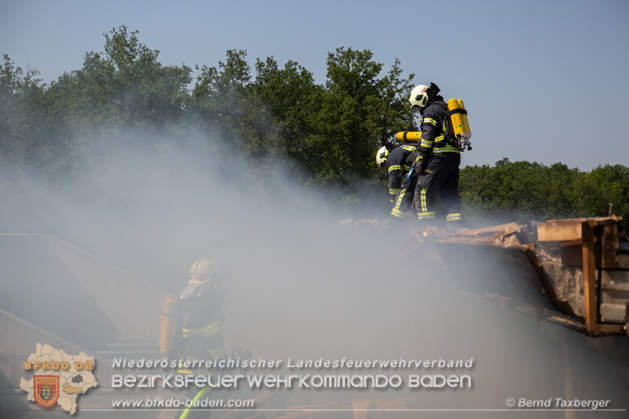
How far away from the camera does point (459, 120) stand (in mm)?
5406

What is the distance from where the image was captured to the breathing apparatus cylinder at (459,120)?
5.40 metres

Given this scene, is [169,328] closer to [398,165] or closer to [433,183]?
[433,183]

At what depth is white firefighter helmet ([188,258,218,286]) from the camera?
5117 millimetres

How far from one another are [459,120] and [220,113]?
854 inches

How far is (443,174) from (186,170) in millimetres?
12103

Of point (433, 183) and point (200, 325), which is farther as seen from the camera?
point (433, 183)

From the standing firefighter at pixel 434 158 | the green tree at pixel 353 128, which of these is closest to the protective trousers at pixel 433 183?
the standing firefighter at pixel 434 158

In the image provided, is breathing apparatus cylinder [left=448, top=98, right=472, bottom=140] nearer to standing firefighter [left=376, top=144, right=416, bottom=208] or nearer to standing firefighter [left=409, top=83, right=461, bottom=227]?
standing firefighter [left=409, top=83, right=461, bottom=227]

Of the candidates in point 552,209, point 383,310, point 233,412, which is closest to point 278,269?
point 383,310

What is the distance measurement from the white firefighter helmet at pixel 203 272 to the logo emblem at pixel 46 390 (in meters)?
2.24

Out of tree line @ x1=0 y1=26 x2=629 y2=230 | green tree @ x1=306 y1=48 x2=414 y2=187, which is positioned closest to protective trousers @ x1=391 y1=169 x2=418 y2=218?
tree line @ x1=0 y1=26 x2=629 y2=230

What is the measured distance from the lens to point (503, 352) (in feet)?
12.9

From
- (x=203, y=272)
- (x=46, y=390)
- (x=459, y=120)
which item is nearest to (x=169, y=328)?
(x=203, y=272)

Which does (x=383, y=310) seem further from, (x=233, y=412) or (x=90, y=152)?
(x=90, y=152)
